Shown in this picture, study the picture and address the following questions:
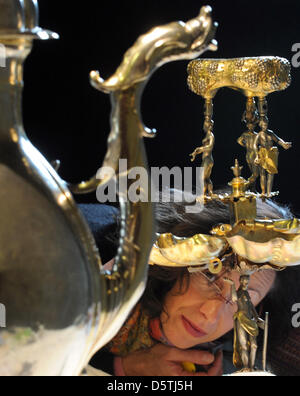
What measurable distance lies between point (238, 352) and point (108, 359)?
30 centimetres

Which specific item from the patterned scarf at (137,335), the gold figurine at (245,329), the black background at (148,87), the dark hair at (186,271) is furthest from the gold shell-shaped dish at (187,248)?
the black background at (148,87)

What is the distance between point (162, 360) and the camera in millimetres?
1034

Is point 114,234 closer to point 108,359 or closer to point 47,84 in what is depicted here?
point 108,359

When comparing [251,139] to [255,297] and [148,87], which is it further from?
[148,87]

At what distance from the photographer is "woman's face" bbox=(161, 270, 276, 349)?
971mm

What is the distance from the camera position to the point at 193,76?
78cm

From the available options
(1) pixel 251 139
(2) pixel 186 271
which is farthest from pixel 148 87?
(1) pixel 251 139

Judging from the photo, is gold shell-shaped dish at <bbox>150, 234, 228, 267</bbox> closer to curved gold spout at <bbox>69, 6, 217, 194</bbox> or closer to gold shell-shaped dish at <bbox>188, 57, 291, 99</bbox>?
gold shell-shaped dish at <bbox>188, 57, 291, 99</bbox>

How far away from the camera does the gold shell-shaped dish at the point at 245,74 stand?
0.75 meters

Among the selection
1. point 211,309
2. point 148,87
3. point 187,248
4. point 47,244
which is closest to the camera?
point 47,244

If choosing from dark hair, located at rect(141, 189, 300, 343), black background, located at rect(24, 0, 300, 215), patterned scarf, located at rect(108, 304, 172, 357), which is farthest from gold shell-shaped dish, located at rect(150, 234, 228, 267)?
black background, located at rect(24, 0, 300, 215)

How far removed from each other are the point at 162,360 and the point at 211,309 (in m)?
0.12

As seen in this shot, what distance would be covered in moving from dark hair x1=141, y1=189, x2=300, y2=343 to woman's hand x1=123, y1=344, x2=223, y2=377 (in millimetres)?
60

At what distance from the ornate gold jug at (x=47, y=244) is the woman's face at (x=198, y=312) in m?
0.59
